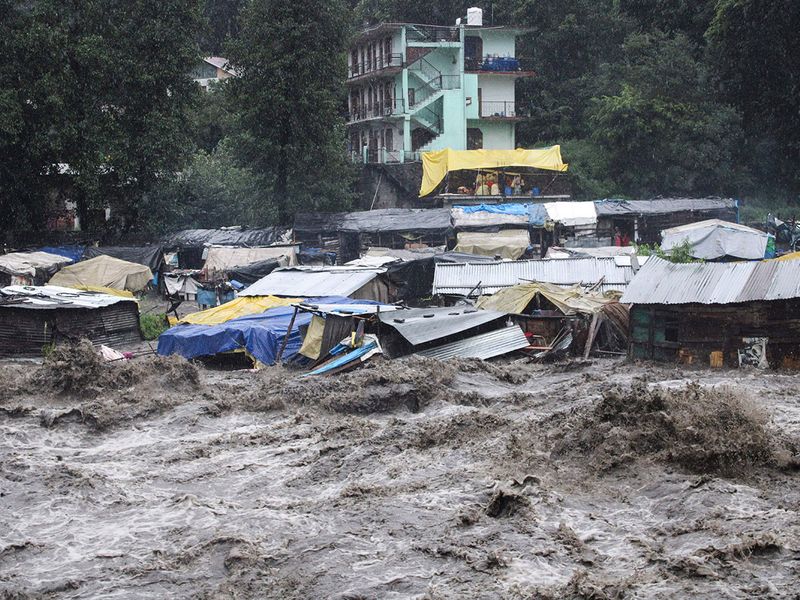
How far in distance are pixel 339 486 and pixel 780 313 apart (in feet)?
39.8

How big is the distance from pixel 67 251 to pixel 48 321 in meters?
13.9

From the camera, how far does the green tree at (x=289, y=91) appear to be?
145 feet

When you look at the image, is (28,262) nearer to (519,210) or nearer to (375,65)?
(519,210)

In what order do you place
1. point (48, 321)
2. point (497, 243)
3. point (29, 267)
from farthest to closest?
1. point (497, 243)
2. point (29, 267)
3. point (48, 321)

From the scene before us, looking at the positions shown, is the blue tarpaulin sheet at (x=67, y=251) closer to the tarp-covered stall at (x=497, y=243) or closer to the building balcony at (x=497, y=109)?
the tarp-covered stall at (x=497, y=243)

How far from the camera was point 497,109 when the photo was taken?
184ft

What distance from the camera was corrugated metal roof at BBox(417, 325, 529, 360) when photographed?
26.2 meters

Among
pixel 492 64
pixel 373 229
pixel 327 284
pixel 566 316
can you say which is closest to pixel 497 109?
pixel 492 64

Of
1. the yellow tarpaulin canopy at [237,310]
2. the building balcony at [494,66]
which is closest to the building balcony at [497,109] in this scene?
the building balcony at [494,66]

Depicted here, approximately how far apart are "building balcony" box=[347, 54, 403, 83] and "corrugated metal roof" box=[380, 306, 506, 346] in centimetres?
2678

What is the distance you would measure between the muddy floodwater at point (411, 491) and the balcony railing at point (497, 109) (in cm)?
3408

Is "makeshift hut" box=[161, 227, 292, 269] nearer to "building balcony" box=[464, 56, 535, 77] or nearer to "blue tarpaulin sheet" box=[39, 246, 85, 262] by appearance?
"blue tarpaulin sheet" box=[39, 246, 85, 262]

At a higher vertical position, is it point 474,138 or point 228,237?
point 474,138

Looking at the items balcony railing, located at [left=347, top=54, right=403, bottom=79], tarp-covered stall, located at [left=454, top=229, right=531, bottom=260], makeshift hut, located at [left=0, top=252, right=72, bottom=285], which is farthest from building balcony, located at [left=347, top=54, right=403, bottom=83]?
makeshift hut, located at [left=0, top=252, right=72, bottom=285]
